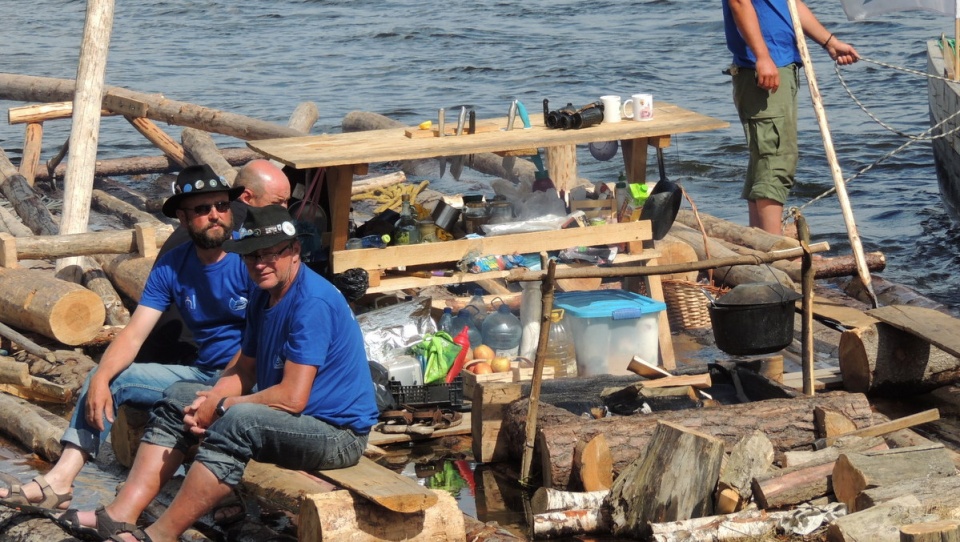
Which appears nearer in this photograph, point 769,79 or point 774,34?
point 769,79

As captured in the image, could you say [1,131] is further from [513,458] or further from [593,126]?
[513,458]

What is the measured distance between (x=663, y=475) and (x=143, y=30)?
29506 millimetres

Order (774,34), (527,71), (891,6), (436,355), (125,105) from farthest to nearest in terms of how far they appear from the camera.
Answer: (527,71), (125,105), (891,6), (774,34), (436,355)

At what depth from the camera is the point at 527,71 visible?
24266 millimetres

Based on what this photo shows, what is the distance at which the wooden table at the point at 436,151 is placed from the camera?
7.47 meters

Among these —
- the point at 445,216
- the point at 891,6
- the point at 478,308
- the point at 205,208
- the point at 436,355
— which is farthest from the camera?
the point at 891,6

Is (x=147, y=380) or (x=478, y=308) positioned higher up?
(x=147, y=380)

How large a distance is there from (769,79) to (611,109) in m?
1.49

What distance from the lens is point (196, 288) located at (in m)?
5.89

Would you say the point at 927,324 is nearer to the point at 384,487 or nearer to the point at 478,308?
the point at 478,308

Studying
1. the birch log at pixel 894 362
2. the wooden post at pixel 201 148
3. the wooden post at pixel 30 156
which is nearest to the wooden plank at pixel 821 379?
the birch log at pixel 894 362

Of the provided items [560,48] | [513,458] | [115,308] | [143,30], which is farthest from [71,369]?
[143,30]

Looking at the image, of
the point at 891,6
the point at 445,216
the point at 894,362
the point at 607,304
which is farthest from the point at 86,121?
the point at 891,6

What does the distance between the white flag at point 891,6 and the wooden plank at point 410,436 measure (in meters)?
5.66
